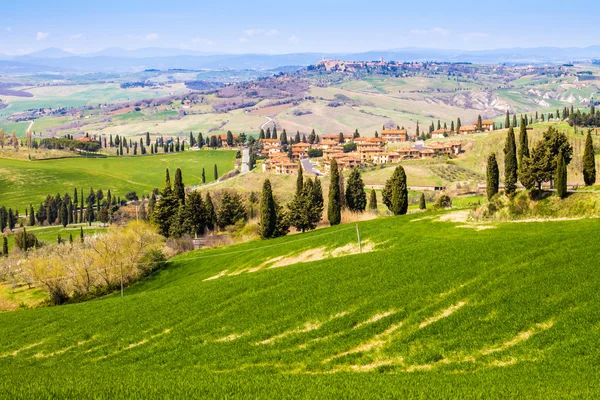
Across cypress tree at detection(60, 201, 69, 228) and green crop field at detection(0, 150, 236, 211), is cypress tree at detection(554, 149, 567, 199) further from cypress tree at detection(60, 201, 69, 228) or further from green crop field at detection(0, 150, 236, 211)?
green crop field at detection(0, 150, 236, 211)

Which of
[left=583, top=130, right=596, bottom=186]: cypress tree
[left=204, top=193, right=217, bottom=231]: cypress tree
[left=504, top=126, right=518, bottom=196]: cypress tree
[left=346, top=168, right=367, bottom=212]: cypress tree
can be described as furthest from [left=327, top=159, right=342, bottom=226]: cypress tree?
[left=583, top=130, right=596, bottom=186]: cypress tree

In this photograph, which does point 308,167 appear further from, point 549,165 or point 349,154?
point 549,165

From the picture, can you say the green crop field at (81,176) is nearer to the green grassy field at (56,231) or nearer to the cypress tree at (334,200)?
the green grassy field at (56,231)

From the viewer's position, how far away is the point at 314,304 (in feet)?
84.6

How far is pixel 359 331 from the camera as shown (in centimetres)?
2186

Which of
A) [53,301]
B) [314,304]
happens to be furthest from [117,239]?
[314,304]

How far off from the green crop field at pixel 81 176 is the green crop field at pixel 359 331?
440 ft

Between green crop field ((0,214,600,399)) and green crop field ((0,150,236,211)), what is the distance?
134 m

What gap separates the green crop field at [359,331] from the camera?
15.5 meters

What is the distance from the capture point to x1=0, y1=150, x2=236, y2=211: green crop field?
162 meters

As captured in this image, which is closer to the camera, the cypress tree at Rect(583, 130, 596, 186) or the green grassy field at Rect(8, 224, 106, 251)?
the cypress tree at Rect(583, 130, 596, 186)

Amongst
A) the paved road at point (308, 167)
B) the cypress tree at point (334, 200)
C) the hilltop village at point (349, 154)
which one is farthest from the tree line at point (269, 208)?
the hilltop village at point (349, 154)

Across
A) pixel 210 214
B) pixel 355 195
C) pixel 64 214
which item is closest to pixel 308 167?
pixel 64 214

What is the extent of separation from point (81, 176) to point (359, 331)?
562 feet
